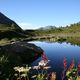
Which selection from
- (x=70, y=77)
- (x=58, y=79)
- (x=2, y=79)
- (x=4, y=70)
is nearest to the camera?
(x=70, y=77)

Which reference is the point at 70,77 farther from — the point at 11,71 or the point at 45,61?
the point at 11,71

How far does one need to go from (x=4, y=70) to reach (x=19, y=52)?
74.8 feet

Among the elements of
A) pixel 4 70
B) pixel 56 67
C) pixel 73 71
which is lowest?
pixel 56 67

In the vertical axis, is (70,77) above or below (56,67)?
above

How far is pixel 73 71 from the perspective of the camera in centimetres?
1185

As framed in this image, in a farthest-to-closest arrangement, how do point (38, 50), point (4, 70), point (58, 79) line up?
1. point (38, 50)
2. point (58, 79)
3. point (4, 70)

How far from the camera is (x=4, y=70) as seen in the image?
70.9 ft

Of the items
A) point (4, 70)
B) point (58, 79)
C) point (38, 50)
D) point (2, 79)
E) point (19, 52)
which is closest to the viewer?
point (2, 79)

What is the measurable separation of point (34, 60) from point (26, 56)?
1.58 meters

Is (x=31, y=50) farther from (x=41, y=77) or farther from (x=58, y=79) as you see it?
(x=41, y=77)

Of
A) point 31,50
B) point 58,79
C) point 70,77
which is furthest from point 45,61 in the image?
point 31,50

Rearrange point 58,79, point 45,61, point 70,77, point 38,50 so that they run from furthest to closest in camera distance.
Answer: point 38,50 → point 58,79 → point 70,77 → point 45,61

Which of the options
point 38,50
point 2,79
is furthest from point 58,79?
point 38,50

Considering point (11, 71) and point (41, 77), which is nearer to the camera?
point (41, 77)
